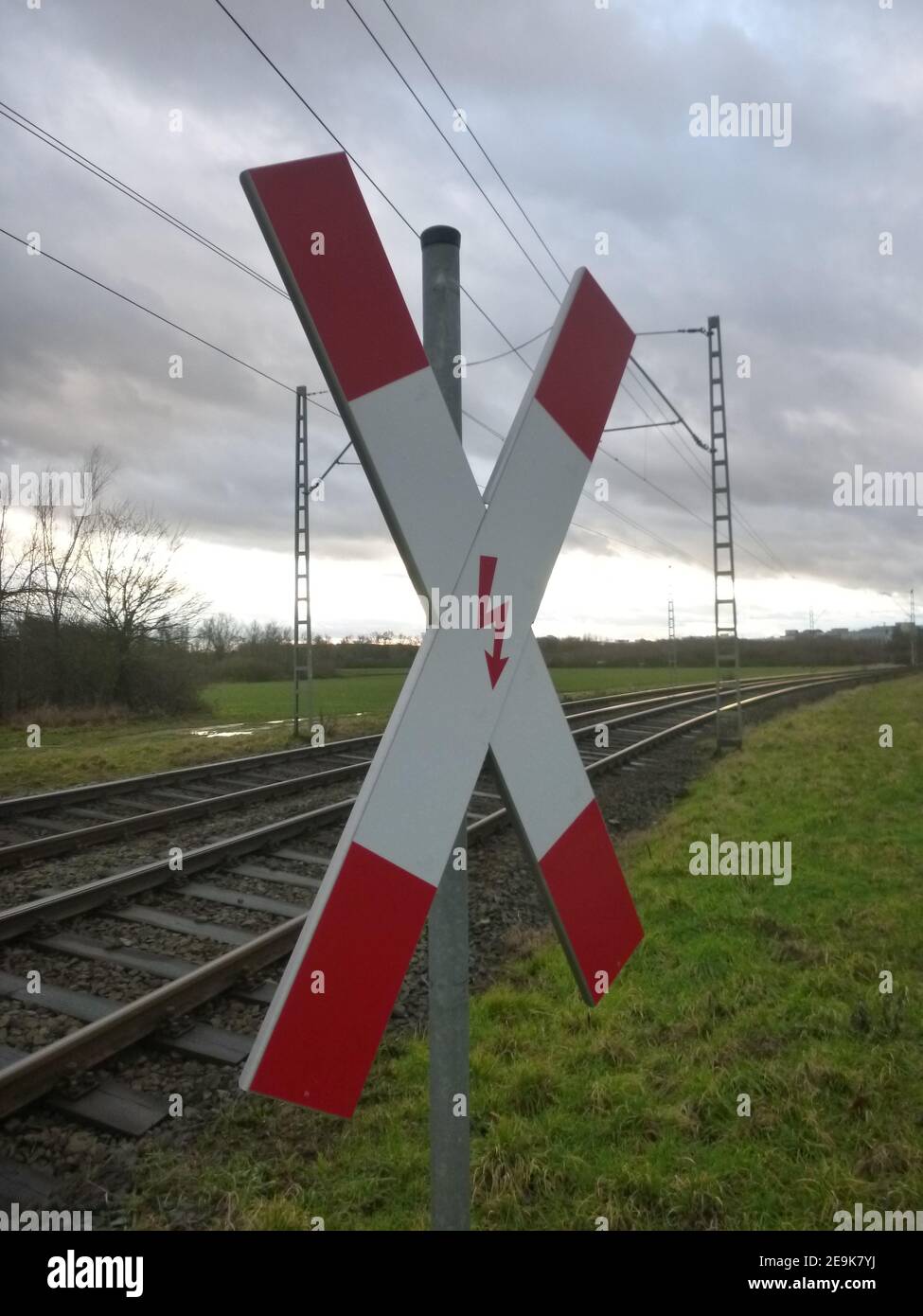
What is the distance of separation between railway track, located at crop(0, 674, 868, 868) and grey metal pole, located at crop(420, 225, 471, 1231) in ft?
24.1

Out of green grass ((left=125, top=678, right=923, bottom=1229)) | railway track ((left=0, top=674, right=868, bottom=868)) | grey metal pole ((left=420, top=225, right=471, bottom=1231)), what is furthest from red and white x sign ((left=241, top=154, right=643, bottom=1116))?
railway track ((left=0, top=674, right=868, bottom=868))

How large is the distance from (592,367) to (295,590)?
15847mm

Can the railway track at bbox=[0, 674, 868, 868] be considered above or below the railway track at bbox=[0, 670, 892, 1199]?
above

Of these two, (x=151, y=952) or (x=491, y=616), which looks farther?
(x=151, y=952)

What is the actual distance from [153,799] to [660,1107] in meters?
8.35

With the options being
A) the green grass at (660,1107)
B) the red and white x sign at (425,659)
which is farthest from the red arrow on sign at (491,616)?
the green grass at (660,1107)

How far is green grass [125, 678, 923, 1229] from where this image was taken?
3.11m

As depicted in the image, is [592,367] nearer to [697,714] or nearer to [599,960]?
[599,960]

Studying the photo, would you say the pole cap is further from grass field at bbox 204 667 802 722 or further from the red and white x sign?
grass field at bbox 204 667 802 722

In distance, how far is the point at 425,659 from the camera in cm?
127

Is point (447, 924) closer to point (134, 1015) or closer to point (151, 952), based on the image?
point (134, 1015)

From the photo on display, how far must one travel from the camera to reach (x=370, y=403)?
1241mm

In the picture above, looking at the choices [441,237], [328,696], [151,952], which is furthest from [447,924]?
[328,696]
